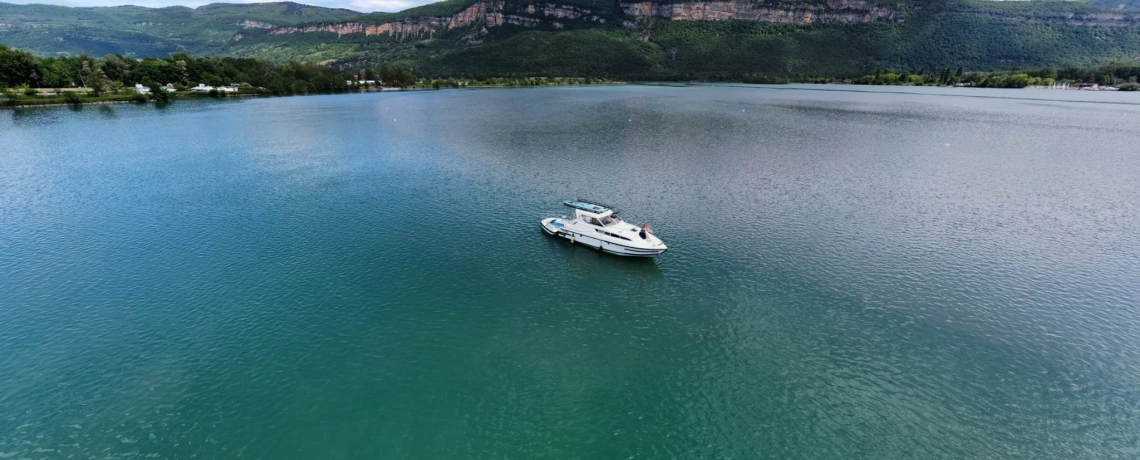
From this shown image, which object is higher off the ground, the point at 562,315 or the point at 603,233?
the point at 603,233

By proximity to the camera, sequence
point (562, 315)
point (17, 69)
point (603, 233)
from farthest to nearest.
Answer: point (17, 69)
point (603, 233)
point (562, 315)

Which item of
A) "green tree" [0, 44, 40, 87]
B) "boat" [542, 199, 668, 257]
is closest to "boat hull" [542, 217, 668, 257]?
"boat" [542, 199, 668, 257]

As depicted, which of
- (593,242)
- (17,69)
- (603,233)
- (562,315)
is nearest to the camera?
(562,315)

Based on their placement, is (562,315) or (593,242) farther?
(593,242)

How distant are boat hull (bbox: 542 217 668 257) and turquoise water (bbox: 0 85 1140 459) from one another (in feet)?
3.22

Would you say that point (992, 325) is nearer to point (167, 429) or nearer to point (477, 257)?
point (477, 257)

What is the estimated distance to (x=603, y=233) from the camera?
50875 mm

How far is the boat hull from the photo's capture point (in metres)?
48.1

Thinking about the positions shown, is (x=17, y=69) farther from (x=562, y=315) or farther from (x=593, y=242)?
(x=562, y=315)

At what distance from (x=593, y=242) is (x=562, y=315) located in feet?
48.1

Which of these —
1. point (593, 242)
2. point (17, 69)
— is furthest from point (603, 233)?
point (17, 69)

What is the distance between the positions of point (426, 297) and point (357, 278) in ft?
27.2

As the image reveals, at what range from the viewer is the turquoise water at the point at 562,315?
26.8m

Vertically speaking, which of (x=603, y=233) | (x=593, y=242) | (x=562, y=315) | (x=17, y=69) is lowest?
(x=562, y=315)
